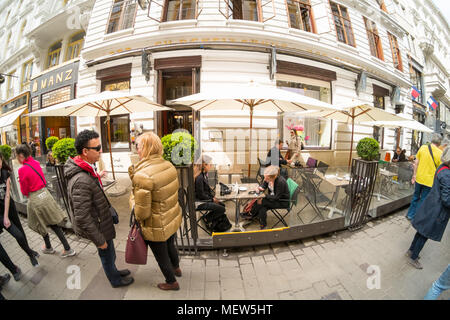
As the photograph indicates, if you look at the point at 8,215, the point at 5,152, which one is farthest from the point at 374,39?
the point at 5,152

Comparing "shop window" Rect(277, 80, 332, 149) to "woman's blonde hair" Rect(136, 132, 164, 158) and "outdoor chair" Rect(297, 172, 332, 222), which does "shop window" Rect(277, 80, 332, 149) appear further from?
"woman's blonde hair" Rect(136, 132, 164, 158)

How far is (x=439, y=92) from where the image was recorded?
17391 millimetres

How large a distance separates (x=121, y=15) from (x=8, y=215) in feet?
30.4

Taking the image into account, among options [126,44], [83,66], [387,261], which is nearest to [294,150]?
[387,261]

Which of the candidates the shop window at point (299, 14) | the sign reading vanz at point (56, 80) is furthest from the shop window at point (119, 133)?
the shop window at point (299, 14)

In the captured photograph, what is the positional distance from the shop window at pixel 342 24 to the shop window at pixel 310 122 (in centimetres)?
290

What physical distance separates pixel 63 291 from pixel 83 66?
10.1 metres

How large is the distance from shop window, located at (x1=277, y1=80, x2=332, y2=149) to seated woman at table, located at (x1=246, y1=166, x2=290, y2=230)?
506 centimetres

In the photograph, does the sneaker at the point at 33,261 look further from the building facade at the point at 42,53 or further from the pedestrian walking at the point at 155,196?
the building facade at the point at 42,53

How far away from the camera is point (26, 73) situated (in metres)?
11.8

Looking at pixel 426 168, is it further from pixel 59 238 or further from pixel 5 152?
pixel 5 152

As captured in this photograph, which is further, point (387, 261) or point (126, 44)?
point (126, 44)

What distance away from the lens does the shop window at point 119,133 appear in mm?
7828
